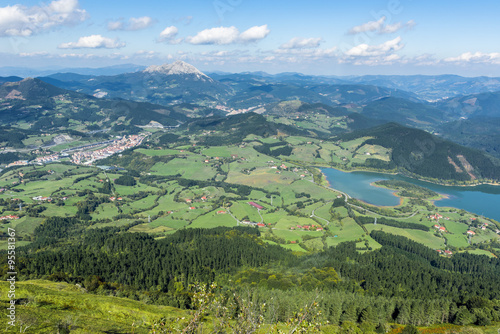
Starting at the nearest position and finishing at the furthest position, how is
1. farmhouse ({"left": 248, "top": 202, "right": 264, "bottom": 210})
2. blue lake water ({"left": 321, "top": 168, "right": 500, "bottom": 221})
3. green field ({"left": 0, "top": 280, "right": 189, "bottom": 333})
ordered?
green field ({"left": 0, "top": 280, "right": 189, "bottom": 333}) → farmhouse ({"left": 248, "top": 202, "right": 264, "bottom": 210}) → blue lake water ({"left": 321, "top": 168, "right": 500, "bottom": 221})

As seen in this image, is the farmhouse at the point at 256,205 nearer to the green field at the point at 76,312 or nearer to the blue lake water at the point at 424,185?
the blue lake water at the point at 424,185

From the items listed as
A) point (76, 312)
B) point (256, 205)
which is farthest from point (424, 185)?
point (76, 312)

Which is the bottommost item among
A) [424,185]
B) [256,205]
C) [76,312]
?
[424,185]

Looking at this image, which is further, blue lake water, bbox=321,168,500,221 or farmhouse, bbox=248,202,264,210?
blue lake water, bbox=321,168,500,221

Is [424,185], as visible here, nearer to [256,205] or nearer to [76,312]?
[256,205]

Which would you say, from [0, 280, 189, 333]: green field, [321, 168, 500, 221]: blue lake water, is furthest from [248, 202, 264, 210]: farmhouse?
[0, 280, 189, 333]: green field

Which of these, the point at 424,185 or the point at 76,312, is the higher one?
the point at 76,312

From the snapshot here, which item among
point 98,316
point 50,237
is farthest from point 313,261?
point 50,237

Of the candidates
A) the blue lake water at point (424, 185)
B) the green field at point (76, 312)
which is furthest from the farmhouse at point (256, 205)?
the green field at point (76, 312)

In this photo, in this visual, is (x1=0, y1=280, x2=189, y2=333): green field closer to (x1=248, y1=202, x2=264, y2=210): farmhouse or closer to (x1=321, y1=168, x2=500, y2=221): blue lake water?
(x1=248, y1=202, x2=264, y2=210): farmhouse
